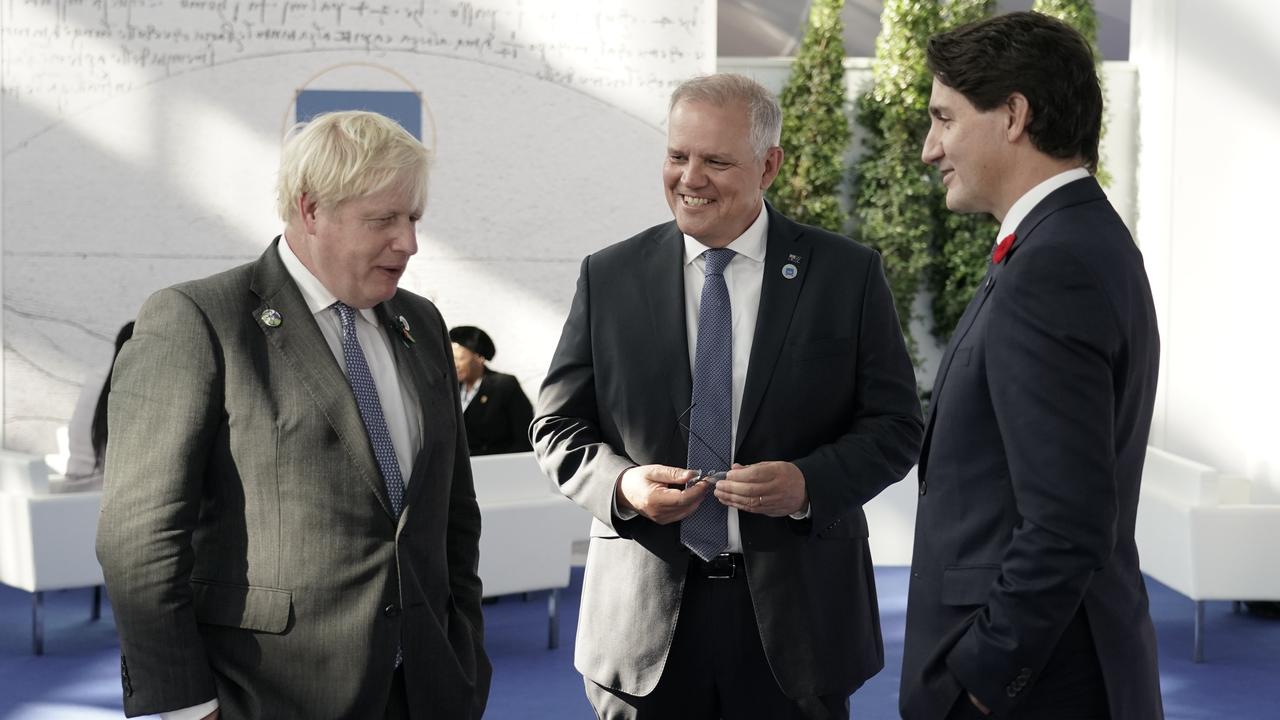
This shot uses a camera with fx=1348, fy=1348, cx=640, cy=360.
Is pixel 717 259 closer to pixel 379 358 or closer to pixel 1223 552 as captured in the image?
pixel 379 358

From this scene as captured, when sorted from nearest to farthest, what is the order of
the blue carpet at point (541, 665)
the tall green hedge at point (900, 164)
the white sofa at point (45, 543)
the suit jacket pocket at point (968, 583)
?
the suit jacket pocket at point (968, 583) < the blue carpet at point (541, 665) < the white sofa at point (45, 543) < the tall green hedge at point (900, 164)

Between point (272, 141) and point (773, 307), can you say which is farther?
point (272, 141)

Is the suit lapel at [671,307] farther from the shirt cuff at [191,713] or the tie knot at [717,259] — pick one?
the shirt cuff at [191,713]

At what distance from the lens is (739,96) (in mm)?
2648

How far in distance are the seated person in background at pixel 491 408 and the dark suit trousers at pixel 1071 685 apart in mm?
5781

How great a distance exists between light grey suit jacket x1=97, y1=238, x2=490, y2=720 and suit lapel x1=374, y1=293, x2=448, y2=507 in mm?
34

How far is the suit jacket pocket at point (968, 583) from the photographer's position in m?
1.95

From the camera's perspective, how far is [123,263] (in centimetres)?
840

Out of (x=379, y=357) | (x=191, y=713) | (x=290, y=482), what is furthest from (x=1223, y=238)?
(x=191, y=713)

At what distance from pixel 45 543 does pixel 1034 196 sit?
16.7ft

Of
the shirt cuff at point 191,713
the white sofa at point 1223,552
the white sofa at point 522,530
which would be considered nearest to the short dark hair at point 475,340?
the white sofa at point 522,530

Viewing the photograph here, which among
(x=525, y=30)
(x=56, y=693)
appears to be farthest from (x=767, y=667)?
(x=525, y=30)

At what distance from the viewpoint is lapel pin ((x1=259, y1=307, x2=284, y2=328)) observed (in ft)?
7.00

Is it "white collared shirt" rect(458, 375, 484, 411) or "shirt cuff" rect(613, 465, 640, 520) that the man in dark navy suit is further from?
"white collared shirt" rect(458, 375, 484, 411)
